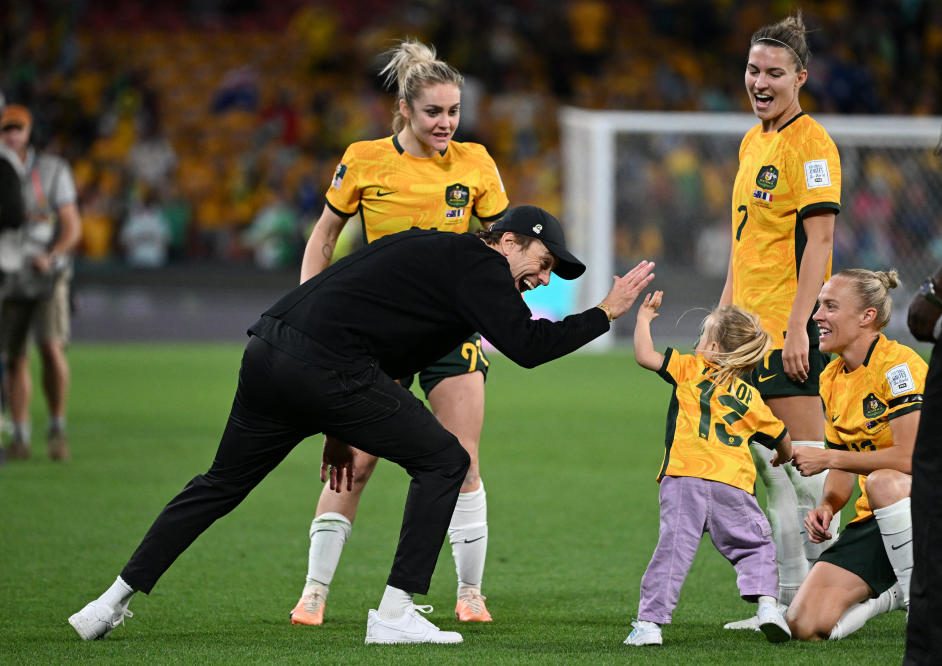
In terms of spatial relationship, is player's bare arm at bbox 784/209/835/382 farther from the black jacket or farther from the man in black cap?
the black jacket

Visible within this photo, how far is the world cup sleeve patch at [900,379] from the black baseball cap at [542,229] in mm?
1102

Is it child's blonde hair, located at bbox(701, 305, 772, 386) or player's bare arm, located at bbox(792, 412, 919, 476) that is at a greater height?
child's blonde hair, located at bbox(701, 305, 772, 386)

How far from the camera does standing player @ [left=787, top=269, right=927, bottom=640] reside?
14.8 feet

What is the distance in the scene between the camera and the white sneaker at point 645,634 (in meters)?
4.35

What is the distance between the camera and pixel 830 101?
21562 mm

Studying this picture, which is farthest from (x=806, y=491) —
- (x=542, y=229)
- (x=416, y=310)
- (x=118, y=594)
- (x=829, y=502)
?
(x=118, y=594)

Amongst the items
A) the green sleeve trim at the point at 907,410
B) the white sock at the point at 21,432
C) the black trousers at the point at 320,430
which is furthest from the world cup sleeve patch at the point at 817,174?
the white sock at the point at 21,432

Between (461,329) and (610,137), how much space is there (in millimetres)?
13397

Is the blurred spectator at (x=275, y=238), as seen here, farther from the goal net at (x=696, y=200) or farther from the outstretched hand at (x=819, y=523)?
the outstretched hand at (x=819, y=523)

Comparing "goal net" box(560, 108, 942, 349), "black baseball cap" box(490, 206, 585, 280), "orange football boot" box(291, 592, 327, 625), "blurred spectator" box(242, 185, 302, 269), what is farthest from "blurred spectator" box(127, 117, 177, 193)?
"black baseball cap" box(490, 206, 585, 280)

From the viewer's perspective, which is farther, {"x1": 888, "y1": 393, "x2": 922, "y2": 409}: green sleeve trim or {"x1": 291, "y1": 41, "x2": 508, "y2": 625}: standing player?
{"x1": 291, "y1": 41, "x2": 508, "y2": 625}: standing player

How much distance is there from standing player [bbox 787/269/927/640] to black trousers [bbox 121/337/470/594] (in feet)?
4.03

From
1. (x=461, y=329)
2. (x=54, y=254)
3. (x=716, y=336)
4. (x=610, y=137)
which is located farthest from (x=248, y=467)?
(x=610, y=137)

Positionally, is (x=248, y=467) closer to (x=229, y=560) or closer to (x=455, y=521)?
(x=455, y=521)
